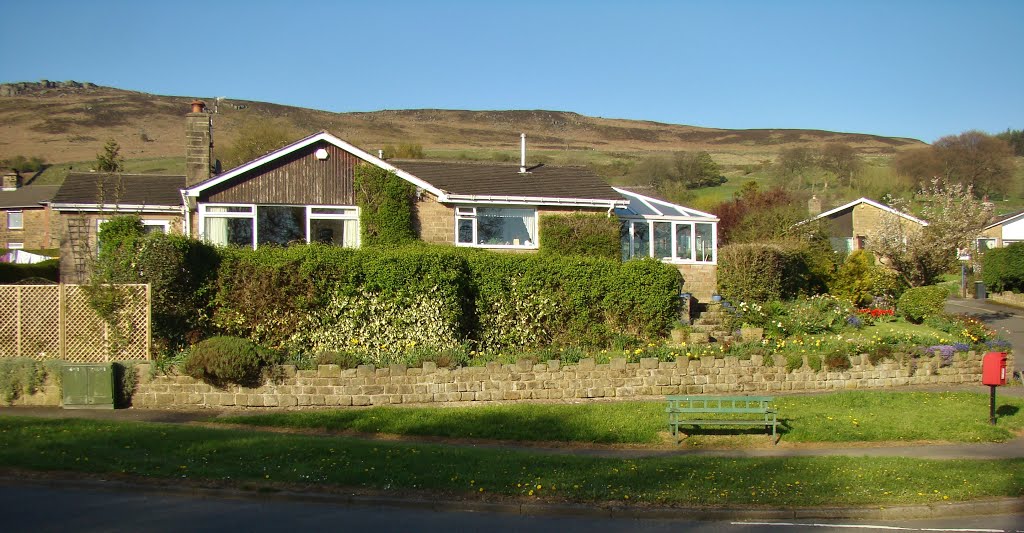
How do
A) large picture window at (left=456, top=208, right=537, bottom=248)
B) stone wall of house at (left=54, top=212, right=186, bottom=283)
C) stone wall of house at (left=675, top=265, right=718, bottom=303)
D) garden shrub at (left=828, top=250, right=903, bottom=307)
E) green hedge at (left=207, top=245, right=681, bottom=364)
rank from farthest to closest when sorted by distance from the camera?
garden shrub at (left=828, top=250, right=903, bottom=307) < stone wall of house at (left=675, top=265, right=718, bottom=303) < large picture window at (left=456, top=208, right=537, bottom=248) < stone wall of house at (left=54, top=212, right=186, bottom=283) < green hedge at (left=207, top=245, right=681, bottom=364)

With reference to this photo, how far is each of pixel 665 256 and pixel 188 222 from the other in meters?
14.0

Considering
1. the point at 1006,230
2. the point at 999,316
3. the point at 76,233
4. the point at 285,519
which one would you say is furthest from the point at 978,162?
the point at 285,519

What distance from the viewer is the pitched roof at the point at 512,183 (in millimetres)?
24594

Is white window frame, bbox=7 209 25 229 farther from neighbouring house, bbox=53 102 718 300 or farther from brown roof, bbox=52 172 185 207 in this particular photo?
neighbouring house, bbox=53 102 718 300

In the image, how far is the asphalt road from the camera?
86.8ft

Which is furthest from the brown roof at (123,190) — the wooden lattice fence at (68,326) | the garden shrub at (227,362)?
the garden shrub at (227,362)

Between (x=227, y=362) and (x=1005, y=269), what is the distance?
36555 mm

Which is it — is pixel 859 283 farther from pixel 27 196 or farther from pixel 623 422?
pixel 27 196

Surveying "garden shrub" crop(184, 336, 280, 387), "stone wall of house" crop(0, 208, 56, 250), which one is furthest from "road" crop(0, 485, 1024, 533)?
"stone wall of house" crop(0, 208, 56, 250)

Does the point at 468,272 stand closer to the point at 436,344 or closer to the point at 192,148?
the point at 436,344

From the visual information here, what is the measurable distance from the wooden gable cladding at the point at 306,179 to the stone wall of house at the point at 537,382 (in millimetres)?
8261

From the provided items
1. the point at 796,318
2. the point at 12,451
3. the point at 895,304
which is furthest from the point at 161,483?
the point at 895,304

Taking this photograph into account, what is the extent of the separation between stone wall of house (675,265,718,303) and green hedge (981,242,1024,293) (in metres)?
20.5

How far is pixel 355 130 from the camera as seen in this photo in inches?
3740
